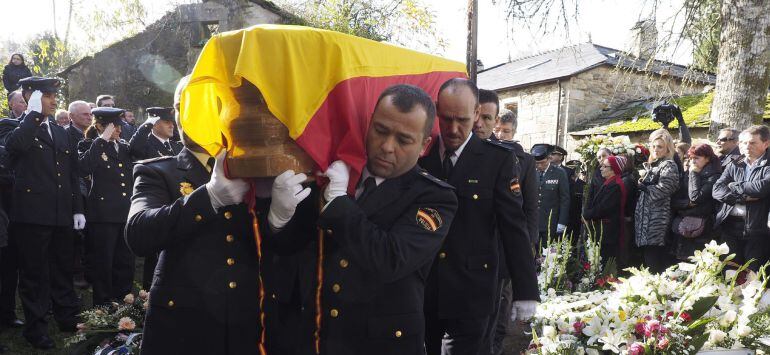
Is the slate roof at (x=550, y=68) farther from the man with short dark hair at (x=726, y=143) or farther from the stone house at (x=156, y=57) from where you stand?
the man with short dark hair at (x=726, y=143)

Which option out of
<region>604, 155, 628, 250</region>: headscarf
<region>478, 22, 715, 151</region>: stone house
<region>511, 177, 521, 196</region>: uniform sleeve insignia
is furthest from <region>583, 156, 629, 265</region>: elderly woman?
<region>478, 22, 715, 151</region>: stone house

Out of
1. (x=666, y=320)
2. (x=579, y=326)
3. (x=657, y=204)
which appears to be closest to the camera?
(x=666, y=320)

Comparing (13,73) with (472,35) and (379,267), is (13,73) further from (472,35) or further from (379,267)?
(379,267)

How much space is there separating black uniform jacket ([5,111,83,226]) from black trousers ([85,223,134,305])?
466 millimetres

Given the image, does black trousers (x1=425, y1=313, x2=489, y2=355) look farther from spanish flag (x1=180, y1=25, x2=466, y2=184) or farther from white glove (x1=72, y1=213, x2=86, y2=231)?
Answer: white glove (x1=72, y1=213, x2=86, y2=231)

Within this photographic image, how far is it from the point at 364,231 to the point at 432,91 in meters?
1.45

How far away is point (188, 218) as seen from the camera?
2053 millimetres

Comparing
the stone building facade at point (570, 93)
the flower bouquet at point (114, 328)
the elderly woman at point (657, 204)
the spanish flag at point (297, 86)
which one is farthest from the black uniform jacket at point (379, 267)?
→ the stone building facade at point (570, 93)

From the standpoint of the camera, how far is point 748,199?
18.1 ft

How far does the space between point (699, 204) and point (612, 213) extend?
3.54ft

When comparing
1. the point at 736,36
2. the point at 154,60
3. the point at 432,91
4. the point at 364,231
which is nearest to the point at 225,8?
the point at 154,60

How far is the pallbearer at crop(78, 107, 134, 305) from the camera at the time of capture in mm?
5699

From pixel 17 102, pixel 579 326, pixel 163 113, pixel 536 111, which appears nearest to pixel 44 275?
pixel 163 113

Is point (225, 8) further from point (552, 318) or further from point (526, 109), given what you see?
point (552, 318)
